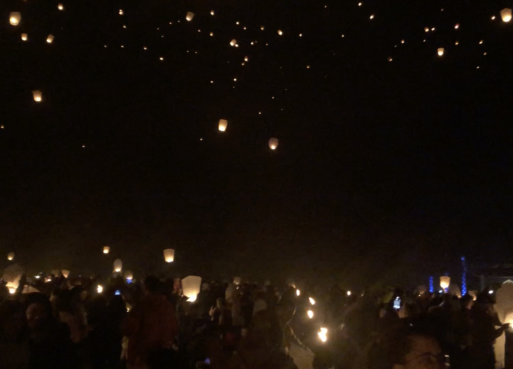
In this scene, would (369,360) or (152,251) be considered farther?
(152,251)

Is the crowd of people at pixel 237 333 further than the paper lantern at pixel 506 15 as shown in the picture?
No

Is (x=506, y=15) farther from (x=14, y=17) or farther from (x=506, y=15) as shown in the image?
(x=14, y=17)

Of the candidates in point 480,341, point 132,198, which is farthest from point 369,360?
point 132,198

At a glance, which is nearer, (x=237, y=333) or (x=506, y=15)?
(x=237, y=333)

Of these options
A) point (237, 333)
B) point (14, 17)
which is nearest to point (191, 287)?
point (14, 17)

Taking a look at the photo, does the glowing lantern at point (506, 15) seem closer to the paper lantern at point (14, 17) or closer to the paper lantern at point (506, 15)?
the paper lantern at point (506, 15)

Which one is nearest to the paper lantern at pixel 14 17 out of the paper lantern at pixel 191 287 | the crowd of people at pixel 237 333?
the crowd of people at pixel 237 333

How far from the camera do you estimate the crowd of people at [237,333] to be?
196 inches

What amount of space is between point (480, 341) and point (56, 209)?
108 ft

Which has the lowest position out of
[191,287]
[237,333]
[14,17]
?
[237,333]

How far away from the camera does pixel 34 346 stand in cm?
645

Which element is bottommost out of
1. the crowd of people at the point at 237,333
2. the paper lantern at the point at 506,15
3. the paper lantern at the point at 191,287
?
the crowd of people at the point at 237,333

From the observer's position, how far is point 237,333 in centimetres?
638

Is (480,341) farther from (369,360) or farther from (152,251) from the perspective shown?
(152,251)
